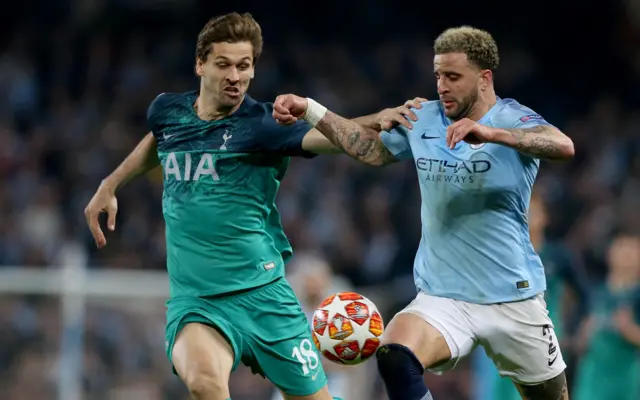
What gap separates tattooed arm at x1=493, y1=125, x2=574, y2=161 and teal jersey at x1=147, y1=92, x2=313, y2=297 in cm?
121

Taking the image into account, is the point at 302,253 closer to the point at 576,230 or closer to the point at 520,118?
the point at 576,230

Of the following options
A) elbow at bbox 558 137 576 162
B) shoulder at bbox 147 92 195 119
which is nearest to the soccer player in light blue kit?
elbow at bbox 558 137 576 162

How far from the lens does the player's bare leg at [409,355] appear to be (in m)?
5.59

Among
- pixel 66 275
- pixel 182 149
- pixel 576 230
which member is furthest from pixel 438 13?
pixel 182 149

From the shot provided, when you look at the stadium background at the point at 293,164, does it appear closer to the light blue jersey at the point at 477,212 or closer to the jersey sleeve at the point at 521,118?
the light blue jersey at the point at 477,212

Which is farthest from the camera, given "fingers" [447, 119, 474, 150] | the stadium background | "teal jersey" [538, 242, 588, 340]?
the stadium background

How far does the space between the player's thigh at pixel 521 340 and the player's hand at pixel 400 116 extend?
3.22 feet

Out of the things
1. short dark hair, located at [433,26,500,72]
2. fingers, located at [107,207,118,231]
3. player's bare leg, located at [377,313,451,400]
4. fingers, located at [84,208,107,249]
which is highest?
short dark hair, located at [433,26,500,72]

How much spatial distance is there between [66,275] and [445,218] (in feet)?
22.3

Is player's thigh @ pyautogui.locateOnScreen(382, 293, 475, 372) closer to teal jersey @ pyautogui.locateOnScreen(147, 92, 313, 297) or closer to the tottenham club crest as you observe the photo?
teal jersey @ pyautogui.locateOnScreen(147, 92, 313, 297)

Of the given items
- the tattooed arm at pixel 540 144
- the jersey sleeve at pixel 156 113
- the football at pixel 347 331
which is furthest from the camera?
the jersey sleeve at pixel 156 113

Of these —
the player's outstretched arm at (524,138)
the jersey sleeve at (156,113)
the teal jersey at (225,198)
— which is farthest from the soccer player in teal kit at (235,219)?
the player's outstretched arm at (524,138)

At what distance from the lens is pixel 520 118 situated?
5.73 metres

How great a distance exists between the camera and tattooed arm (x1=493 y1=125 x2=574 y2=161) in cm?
536
